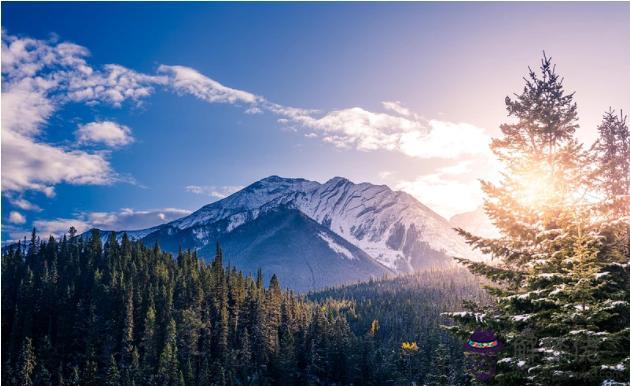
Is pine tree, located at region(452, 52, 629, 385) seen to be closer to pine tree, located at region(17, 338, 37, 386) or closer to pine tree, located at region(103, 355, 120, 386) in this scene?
pine tree, located at region(103, 355, 120, 386)

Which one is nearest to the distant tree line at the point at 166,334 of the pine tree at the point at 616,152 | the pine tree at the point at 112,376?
the pine tree at the point at 112,376

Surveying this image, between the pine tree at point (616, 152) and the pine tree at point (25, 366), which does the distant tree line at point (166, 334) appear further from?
the pine tree at point (616, 152)

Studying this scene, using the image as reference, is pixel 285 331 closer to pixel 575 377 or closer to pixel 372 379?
pixel 372 379

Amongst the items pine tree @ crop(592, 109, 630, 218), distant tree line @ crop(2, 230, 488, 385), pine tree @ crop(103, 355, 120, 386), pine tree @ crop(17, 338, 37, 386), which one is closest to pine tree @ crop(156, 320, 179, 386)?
distant tree line @ crop(2, 230, 488, 385)

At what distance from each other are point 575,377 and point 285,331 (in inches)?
5284

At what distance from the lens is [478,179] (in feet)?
83.1


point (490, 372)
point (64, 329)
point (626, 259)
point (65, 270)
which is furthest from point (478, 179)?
point (65, 270)

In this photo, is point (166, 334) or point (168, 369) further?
point (166, 334)

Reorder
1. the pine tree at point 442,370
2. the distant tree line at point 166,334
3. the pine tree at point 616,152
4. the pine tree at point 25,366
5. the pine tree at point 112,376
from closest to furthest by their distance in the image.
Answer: the pine tree at point 616,152
the pine tree at point 442,370
the pine tree at point 112,376
the pine tree at point 25,366
the distant tree line at point 166,334

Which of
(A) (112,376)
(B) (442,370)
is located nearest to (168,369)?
(A) (112,376)

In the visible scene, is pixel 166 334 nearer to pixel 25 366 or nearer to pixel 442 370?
pixel 25 366

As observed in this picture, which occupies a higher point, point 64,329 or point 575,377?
point 575,377

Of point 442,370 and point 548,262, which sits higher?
point 548,262

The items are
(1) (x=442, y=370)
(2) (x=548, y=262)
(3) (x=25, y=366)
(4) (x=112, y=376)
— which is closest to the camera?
(2) (x=548, y=262)
